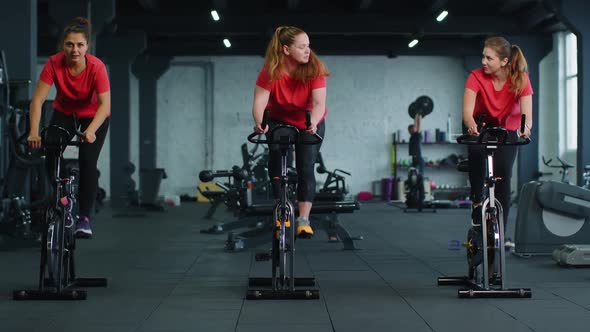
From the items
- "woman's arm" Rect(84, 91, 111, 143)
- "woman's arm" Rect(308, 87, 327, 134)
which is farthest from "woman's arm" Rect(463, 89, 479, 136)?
"woman's arm" Rect(84, 91, 111, 143)

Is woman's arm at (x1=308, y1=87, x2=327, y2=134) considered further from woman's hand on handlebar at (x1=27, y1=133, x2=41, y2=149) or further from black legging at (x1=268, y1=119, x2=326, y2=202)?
woman's hand on handlebar at (x1=27, y1=133, x2=41, y2=149)

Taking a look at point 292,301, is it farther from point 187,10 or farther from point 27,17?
point 187,10

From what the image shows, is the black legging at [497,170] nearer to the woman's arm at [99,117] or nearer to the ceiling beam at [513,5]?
the woman's arm at [99,117]

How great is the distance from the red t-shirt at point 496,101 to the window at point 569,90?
1262 centimetres

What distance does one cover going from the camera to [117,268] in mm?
5633

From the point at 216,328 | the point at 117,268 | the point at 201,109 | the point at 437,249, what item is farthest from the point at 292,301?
the point at 201,109

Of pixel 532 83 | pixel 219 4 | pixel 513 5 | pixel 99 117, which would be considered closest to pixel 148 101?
pixel 219 4

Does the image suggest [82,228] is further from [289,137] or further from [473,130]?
[473,130]

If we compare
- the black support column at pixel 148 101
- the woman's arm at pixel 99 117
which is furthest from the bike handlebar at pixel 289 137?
the black support column at pixel 148 101

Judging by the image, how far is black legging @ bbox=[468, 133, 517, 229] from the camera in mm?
4434

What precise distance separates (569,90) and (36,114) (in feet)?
46.7

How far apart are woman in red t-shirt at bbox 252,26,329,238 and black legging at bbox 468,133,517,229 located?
3.01 feet

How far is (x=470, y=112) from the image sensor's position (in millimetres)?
4266

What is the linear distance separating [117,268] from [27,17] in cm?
358
